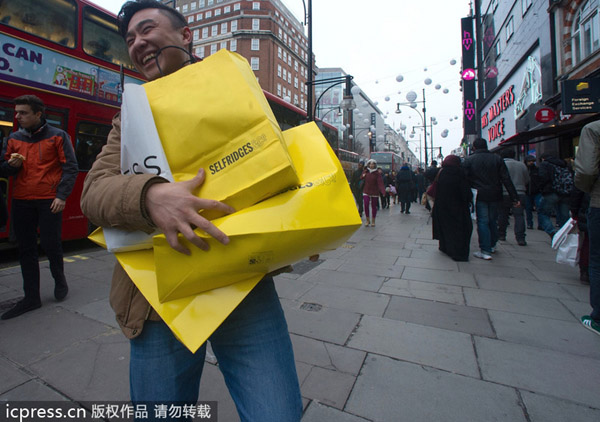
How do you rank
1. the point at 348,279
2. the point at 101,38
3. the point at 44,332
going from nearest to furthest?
the point at 44,332 → the point at 348,279 → the point at 101,38

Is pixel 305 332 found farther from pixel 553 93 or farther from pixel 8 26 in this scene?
pixel 553 93

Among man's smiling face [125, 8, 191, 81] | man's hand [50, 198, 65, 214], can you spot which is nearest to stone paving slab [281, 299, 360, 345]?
man's smiling face [125, 8, 191, 81]

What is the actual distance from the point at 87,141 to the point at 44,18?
6.53 feet

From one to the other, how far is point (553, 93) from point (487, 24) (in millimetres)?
12265

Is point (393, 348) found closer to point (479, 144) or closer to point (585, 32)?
point (479, 144)

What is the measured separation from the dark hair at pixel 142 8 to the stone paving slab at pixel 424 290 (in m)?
3.40

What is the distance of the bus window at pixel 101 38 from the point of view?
5.66m

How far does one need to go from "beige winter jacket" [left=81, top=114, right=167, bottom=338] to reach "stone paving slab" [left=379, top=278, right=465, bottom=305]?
3.22 metres

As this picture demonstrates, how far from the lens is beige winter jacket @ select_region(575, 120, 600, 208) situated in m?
2.61

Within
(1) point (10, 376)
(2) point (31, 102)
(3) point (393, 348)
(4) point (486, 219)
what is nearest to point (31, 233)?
(2) point (31, 102)


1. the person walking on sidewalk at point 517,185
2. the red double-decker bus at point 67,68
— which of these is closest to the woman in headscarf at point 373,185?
the person walking on sidewalk at point 517,185

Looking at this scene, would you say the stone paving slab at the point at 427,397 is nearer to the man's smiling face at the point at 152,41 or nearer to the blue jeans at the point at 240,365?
the blue jeans at the point at 240,365

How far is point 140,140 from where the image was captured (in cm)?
81

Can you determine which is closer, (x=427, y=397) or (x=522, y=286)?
(x=427, y=397)
